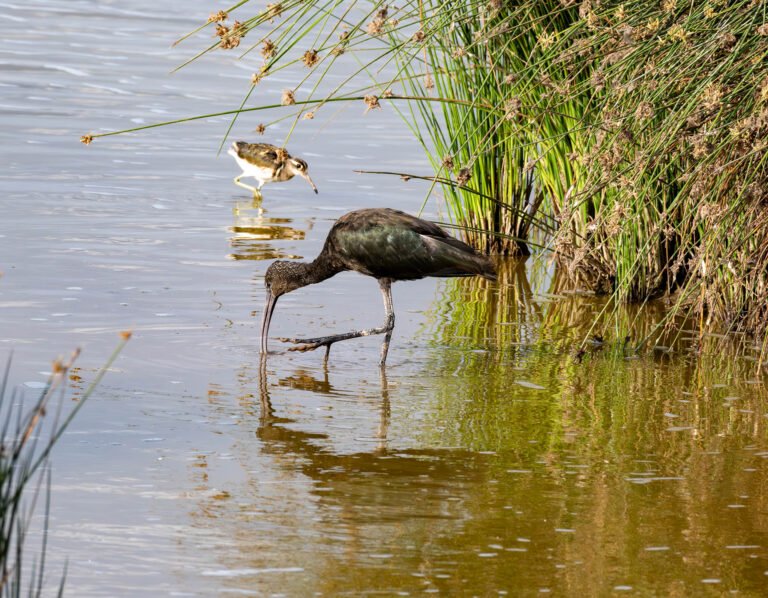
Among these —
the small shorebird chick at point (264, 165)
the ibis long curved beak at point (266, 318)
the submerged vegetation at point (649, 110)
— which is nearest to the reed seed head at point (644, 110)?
the submerged vegetation at point (649, 110)

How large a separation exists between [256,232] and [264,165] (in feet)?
4.64

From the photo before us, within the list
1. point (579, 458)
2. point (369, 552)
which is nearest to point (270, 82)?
point (579, 458)

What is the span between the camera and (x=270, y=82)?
16500 mm

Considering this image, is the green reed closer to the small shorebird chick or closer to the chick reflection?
the chick reflection

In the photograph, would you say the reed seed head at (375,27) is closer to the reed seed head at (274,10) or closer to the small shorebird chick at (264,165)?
the reed seed head at (274,10)

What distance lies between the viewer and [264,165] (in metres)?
11.9

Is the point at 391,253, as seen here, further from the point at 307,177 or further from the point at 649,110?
the point at 307,177

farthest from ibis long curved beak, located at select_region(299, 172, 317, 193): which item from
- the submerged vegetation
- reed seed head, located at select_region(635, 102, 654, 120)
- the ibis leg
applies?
reed seed head, located at select_region(635, 102, 654, 120)

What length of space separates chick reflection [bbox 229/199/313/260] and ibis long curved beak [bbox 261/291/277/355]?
1.76 metres

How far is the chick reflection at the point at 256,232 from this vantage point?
981cm

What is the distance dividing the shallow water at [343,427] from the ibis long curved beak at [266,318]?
83 mm

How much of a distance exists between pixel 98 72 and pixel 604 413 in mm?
11023

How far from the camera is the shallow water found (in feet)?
15.6

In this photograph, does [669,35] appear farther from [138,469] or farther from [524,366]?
[138,469]
